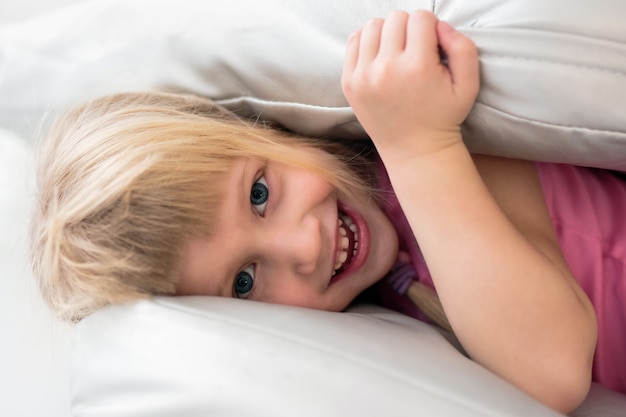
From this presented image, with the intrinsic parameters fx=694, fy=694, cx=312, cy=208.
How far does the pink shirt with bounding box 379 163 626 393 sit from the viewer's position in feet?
2.58

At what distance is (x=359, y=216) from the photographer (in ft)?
2.77

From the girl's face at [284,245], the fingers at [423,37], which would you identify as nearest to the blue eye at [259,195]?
the girl's face at [284,245]

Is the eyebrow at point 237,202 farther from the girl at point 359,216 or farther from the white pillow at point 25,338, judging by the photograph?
the white pillow at point 25,338

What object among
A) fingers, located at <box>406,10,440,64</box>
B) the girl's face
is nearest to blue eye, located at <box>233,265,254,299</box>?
the girl's face

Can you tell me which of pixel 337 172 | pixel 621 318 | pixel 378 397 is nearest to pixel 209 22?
pixel 337 172

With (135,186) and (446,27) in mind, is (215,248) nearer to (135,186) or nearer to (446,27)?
(135,186)

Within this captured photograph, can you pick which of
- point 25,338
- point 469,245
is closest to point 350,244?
point 469,245

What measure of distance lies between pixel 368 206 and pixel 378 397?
337 mm

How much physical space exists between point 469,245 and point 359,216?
0.22 meters

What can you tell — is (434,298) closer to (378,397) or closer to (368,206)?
(368,206)

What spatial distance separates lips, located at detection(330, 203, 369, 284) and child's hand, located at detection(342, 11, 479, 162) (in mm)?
196

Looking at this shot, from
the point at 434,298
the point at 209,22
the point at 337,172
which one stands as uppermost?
the point at 209,22

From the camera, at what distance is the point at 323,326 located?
0.64 metres

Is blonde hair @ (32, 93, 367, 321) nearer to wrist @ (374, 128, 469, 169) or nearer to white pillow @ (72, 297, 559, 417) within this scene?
white pillow @ (72, 297, 559, 417)
